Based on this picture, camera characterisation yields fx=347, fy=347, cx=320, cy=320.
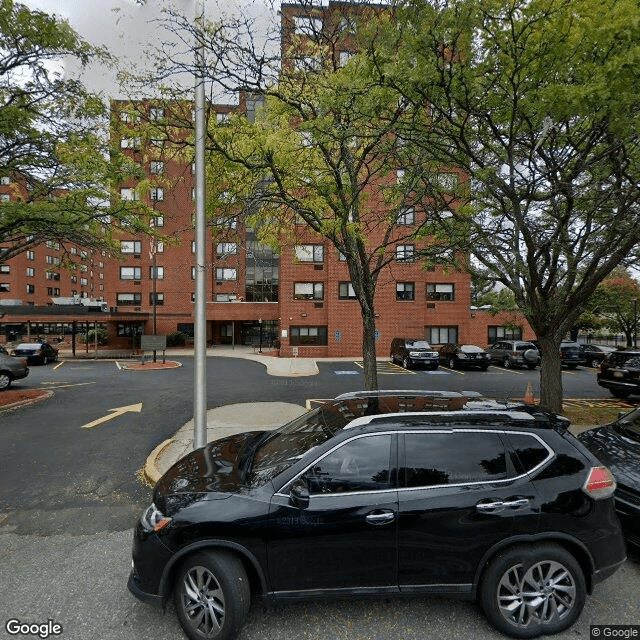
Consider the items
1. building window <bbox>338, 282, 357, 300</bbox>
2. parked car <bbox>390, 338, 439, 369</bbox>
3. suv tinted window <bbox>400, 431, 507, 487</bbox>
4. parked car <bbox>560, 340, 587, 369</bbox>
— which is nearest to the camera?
suv tinted window <bbox>400, 431, 507, 487</bbox>

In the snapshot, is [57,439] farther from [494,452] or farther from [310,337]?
[310,337]

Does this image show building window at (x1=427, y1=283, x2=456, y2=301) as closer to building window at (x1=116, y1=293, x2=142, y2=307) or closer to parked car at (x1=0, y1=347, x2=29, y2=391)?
parked car at (x1=0, y1=347, x2=29, y2=391)

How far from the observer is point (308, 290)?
27.9m

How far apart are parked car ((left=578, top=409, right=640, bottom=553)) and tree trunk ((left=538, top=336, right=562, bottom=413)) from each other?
3226 mm

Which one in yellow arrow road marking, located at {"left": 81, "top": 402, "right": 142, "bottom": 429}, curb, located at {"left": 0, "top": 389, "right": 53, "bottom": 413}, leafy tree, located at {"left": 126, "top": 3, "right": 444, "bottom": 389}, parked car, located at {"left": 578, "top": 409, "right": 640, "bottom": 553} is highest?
leafy tree, located at {"left": 126, "top": 3, "right": 444, "bottom": 389}

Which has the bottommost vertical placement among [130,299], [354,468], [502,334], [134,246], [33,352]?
[33,352]

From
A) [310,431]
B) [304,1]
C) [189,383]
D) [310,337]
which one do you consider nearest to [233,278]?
[310,337]

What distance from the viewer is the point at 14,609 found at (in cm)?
300

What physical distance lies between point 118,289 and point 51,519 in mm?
37721

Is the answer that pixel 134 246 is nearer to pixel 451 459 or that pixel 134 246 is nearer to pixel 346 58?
pixel 346 58

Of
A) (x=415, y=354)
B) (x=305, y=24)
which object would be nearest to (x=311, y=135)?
(x=305, y=24)

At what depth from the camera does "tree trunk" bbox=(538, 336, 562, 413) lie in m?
8.83

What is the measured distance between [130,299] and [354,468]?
132 feet

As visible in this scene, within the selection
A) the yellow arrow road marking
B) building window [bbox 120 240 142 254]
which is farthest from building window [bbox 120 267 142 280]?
the yellow arrow road marking
